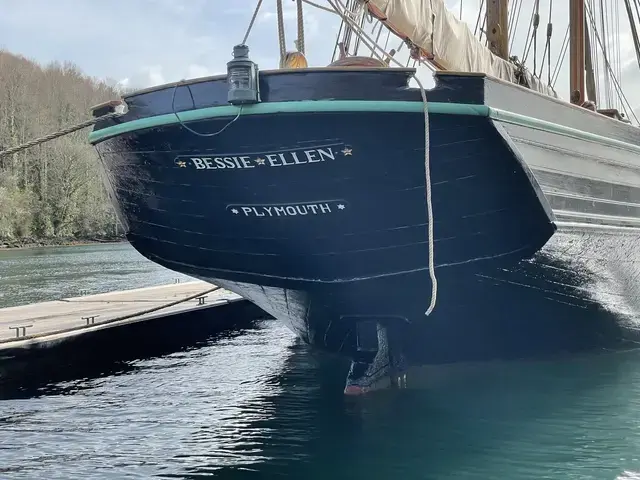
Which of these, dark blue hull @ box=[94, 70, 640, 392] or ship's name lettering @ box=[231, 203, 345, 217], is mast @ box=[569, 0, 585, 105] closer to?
dark blue hull @ box=[94, 70, 640, 392]

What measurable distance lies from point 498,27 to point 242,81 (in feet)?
21.5

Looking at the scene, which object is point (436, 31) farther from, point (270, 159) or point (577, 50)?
point (577, 50)

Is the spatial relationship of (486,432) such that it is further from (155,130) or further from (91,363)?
(91,363)

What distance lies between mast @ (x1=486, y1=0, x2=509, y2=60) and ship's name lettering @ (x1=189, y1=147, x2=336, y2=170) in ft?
20.0

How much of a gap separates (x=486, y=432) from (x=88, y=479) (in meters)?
3.16

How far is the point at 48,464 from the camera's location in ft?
17.6

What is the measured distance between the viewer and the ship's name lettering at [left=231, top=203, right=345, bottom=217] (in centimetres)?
545

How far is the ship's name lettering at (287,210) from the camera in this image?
5.45 metres

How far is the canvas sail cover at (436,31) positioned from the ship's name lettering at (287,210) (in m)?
1.99

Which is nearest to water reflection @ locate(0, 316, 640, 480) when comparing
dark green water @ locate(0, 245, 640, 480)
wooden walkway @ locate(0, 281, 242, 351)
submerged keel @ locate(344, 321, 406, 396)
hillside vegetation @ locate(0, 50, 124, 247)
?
dark green water @ locate(0, 245, 640, 480)

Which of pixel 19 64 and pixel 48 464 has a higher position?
pixel 19 64

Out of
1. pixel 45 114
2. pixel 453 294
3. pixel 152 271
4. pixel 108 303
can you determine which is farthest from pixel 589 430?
pixel 45 114

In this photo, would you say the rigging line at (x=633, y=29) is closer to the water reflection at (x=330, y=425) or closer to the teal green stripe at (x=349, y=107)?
the water reflection at (x=330, y=425)

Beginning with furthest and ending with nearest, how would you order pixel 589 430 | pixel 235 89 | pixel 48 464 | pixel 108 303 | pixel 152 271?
pixel 152 271, pixel 108 303, pixel 589 430, pixel 48 464, pixel 235 89
